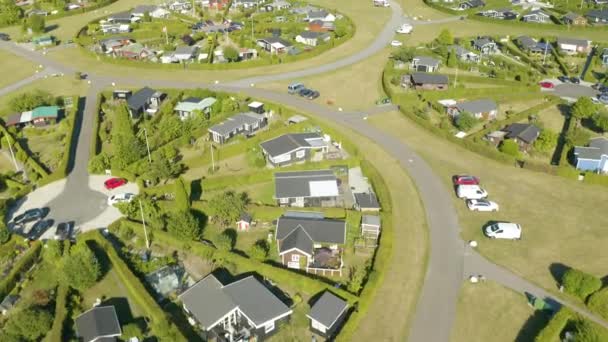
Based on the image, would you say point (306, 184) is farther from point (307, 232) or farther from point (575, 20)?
point (575, 20)

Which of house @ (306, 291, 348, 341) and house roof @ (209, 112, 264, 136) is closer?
house @ (306, 291, 348, 341)

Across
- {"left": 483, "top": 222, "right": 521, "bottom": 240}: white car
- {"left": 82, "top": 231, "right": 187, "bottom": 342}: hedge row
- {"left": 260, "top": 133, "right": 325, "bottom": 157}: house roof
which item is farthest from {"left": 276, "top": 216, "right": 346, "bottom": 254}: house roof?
{"left": 483, "top": 222, "right": 521, "bottom": 240}: white car

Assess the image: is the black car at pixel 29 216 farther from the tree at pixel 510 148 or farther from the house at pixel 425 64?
the house at pixel 425 64

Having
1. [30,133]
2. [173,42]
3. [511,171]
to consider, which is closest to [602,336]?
[511,171]

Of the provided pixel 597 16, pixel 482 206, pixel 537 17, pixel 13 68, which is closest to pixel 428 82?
pixel 482 206

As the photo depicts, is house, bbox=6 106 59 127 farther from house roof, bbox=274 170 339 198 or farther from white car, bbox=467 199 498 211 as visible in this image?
white car, bbox=467 199 498 211

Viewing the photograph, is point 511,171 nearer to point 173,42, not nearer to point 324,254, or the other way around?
point 324,254

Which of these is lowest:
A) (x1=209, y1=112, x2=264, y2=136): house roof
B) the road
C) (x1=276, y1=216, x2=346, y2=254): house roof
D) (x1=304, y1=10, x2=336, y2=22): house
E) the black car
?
the road
